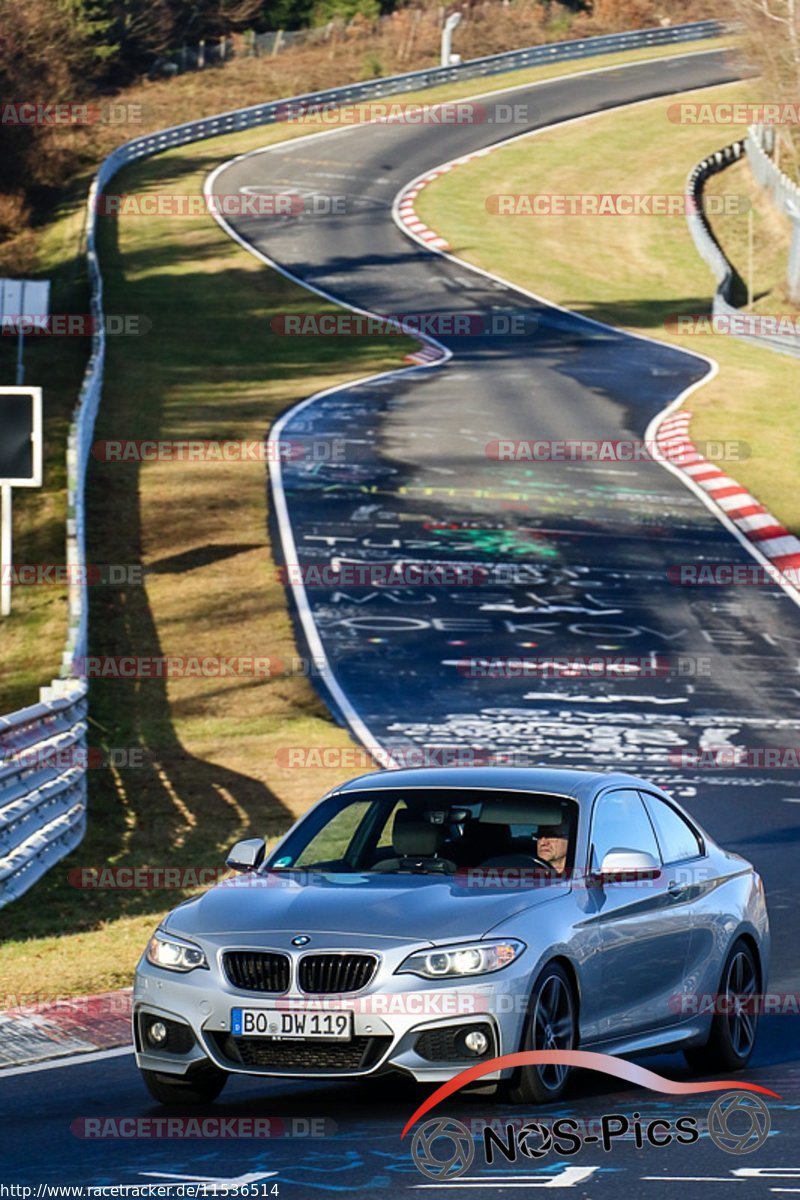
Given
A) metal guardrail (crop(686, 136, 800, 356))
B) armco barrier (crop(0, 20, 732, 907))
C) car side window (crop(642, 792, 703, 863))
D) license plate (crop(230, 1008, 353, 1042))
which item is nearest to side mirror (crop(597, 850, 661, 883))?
car side window (crop(642, 792, 703, 863))

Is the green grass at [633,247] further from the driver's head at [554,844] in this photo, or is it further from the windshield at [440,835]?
the driver's head at [554,844]

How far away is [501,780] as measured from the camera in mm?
9859

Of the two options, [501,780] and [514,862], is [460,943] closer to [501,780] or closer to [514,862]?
[514,862]

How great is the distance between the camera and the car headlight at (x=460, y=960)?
27.3 feet

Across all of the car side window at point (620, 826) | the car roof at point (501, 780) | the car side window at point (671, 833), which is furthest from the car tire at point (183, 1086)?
the car side window at point (671, 833)

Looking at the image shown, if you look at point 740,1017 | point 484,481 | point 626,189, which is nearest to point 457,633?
point 484,481

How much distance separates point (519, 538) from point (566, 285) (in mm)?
27755

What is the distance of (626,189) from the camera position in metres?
69.9

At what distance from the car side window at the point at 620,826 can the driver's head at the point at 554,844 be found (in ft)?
0.51

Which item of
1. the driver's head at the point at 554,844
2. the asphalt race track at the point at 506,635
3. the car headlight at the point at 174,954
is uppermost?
the driver's head at the point at 554,844

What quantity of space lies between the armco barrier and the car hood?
522 cm

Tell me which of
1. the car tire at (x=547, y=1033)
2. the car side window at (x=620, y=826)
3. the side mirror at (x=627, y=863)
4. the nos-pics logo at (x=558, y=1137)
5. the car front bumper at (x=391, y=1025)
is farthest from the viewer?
the car side window at (x=620, y=826)

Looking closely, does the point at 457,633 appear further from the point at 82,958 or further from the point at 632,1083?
the point at 632,1083

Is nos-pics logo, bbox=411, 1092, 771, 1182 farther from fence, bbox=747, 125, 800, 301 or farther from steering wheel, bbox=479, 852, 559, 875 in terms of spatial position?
fence, bbox=747, 125, 800, 301
